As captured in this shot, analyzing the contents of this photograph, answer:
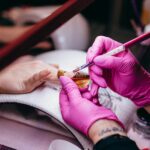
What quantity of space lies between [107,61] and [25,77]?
248 mm

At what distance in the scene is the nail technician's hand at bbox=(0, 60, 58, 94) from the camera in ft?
2.42

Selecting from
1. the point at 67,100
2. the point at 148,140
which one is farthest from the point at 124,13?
the point at 67,100

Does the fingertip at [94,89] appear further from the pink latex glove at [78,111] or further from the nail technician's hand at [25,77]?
the nail technician's hand at [25,77]

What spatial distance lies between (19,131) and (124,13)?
1271 millimetres

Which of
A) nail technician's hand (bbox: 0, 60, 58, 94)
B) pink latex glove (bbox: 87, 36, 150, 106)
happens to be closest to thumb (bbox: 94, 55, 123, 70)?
pink latex glove (bbox: 87, 36, 150, 106)

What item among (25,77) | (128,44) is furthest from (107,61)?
(25,77)

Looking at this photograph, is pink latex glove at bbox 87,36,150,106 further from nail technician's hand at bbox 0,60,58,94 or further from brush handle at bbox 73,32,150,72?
nail technician's hand at bbox 0,60,58,94

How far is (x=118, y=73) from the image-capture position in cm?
69

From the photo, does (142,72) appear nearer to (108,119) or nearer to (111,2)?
(108,119)

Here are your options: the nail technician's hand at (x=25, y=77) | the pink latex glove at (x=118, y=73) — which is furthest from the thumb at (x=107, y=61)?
the nail technician's hand at (x=25, y=77)

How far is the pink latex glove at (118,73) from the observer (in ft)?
2.10

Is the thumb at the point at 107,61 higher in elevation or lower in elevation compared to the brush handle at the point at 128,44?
lower

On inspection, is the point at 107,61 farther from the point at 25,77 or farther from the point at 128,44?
the point at 25,77

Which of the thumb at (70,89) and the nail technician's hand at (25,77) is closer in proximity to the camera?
the thumb at (70,89)
